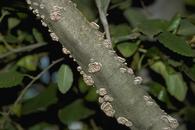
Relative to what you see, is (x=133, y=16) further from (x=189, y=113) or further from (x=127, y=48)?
(x=189, y=113)

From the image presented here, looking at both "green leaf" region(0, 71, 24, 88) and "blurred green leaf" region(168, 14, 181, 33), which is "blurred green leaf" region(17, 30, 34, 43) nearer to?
"green leaf" region(0, 71, 24, 88)

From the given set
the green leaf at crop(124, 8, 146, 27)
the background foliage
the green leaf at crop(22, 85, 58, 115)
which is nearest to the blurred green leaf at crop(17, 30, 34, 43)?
the background foliage

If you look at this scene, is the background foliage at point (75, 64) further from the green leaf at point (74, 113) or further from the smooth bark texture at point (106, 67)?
the smooth bark texture at point (106, 67)

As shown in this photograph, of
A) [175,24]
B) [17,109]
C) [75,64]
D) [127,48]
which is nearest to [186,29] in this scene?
[175,24]

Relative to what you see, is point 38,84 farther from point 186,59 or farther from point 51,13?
point 51,13

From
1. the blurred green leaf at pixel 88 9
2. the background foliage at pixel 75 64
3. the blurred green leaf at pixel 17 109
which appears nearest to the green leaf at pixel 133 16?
the background foliage at pixel 75 64

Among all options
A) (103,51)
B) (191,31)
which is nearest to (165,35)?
(191,31)
